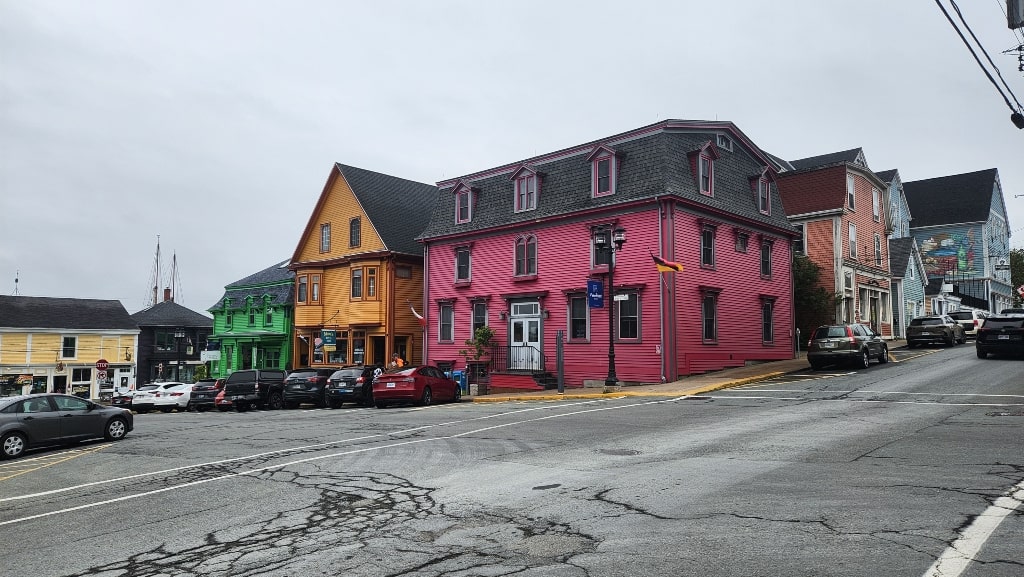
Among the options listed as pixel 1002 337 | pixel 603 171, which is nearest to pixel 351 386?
pixel 603 171

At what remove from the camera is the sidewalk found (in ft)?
72.0

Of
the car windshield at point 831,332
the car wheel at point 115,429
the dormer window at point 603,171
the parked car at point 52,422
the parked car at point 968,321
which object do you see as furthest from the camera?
the parked car at point 968,321

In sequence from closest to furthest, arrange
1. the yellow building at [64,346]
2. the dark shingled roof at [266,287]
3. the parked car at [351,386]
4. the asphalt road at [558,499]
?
1. the asphalt road at [558,499]
2. the parked car at [351,386]
3. the dark shingled roof at [266,287]
4. the yellow building at [64,346]

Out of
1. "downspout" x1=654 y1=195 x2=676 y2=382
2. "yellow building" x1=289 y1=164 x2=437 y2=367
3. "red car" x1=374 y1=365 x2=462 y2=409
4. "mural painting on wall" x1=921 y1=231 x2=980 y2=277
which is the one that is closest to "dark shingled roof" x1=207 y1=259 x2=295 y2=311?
"yellow building" x1=289 y1=164 x2=437 y2=367

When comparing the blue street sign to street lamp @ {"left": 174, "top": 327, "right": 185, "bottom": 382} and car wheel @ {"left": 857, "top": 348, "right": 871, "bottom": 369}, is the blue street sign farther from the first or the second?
street lamp @ {"left": 174, "top": 327, "right": 185, "bottom": 382}

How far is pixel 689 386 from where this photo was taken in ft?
75.1

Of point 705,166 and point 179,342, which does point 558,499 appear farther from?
point 179,342

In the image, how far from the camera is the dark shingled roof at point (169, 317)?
70.6 m

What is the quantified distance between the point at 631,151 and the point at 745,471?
2099 centimetres

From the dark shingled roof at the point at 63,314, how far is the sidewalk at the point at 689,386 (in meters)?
50.8

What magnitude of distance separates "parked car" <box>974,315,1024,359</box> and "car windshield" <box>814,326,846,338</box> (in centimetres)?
611

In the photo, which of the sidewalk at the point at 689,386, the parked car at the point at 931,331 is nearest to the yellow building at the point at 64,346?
the sidewalk at the point at 689,386

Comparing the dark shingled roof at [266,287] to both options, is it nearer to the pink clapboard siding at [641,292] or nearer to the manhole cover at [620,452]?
the pink clapboard siding at [641,292]

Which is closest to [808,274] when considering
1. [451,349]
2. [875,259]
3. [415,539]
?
[875,259]
